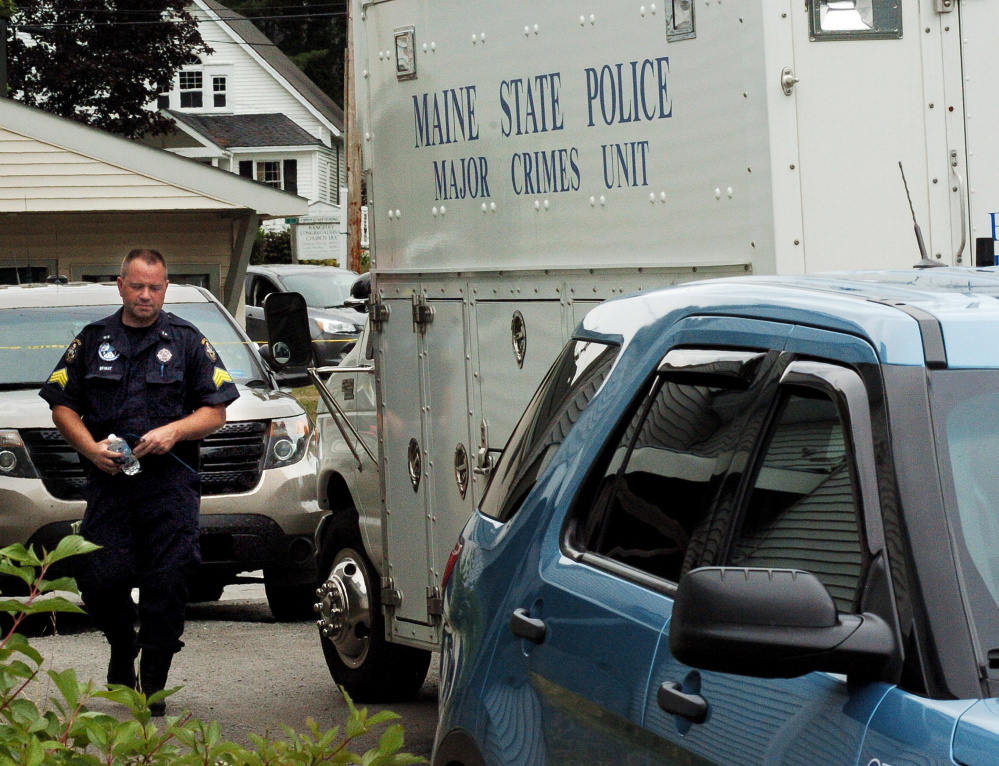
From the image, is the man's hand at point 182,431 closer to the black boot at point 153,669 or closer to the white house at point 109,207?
the black boot at point 153,669

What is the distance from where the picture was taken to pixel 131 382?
24.2ft

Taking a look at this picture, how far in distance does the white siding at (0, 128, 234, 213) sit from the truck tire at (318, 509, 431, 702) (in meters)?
14.8

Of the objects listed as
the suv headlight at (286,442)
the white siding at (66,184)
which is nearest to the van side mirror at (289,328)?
the suv headlight at (286,442)

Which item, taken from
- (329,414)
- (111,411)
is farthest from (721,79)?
(329,414)

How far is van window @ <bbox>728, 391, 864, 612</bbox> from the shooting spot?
2.60 meters

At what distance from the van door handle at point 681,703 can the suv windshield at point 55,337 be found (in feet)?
25.7

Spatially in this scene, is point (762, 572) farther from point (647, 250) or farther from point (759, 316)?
point (647, 250)

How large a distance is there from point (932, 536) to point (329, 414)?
6343 millimetres

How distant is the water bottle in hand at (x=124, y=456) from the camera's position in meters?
7.16

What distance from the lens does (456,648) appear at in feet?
12.5

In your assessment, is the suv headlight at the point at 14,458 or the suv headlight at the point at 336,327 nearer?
the suv headlight at the point at 14,458

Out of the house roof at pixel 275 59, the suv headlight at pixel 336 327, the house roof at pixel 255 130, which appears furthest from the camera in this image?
the house roof at pixel 275 59

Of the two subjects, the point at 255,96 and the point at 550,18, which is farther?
the point at 255,96

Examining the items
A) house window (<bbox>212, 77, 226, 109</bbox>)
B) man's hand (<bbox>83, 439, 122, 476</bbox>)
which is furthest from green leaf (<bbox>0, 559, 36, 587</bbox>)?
house window (<bbox>212, 77, 226, 109</bbox>)
